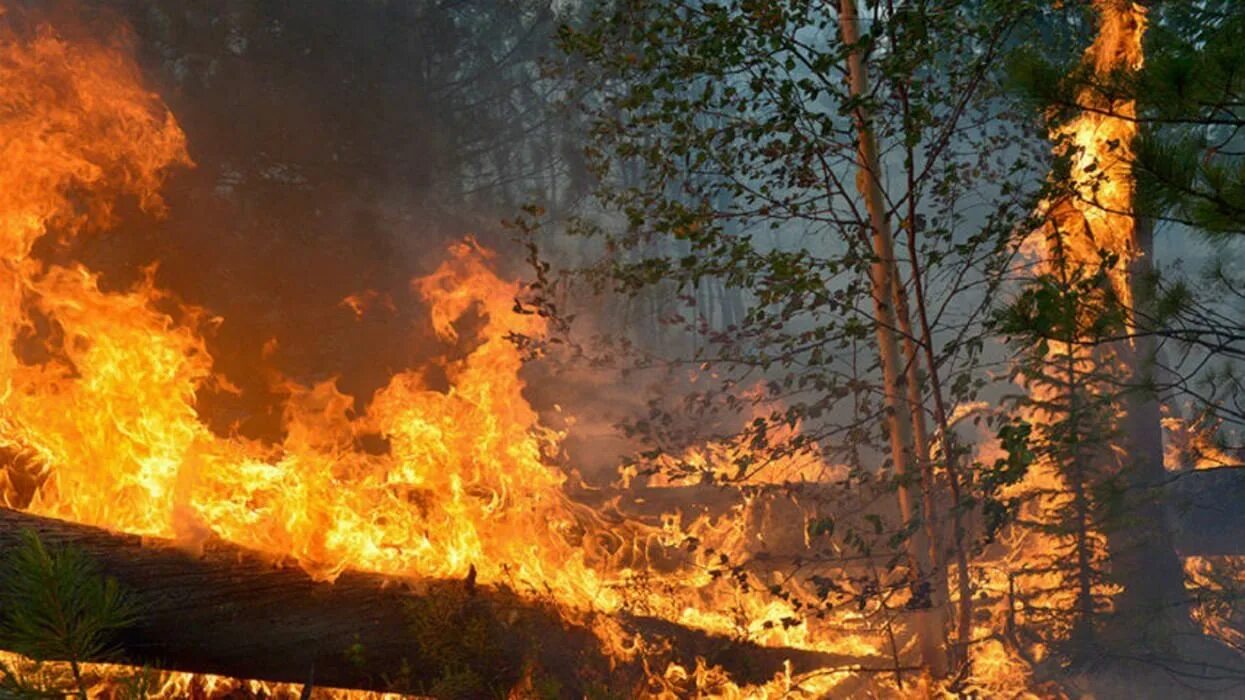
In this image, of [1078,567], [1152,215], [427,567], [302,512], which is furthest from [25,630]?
[1078,567]

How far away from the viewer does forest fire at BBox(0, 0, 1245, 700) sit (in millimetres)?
5348

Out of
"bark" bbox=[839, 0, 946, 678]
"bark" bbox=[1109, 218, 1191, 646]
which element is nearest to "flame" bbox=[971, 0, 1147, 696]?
"bark" bbox=[1109, 218, 1191, 646]

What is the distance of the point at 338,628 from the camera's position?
5750 millimetres

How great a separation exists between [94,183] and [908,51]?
10.1m

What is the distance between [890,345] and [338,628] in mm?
4092

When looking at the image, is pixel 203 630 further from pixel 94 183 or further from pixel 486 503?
pixel 94 183

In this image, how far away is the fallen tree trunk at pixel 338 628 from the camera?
5.43 meters

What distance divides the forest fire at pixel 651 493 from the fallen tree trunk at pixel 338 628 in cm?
2

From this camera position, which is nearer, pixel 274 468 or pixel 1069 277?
pixel 274 468

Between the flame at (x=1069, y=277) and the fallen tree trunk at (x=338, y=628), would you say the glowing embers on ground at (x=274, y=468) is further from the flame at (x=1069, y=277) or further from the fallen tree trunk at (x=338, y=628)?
the flame at (x=1069, y=277)

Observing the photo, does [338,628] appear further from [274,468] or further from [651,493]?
[651,493]

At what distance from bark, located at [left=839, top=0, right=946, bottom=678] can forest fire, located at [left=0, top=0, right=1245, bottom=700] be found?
0.09 ft

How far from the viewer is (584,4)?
73.7 ft

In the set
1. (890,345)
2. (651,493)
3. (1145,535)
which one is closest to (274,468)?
(890,345)
